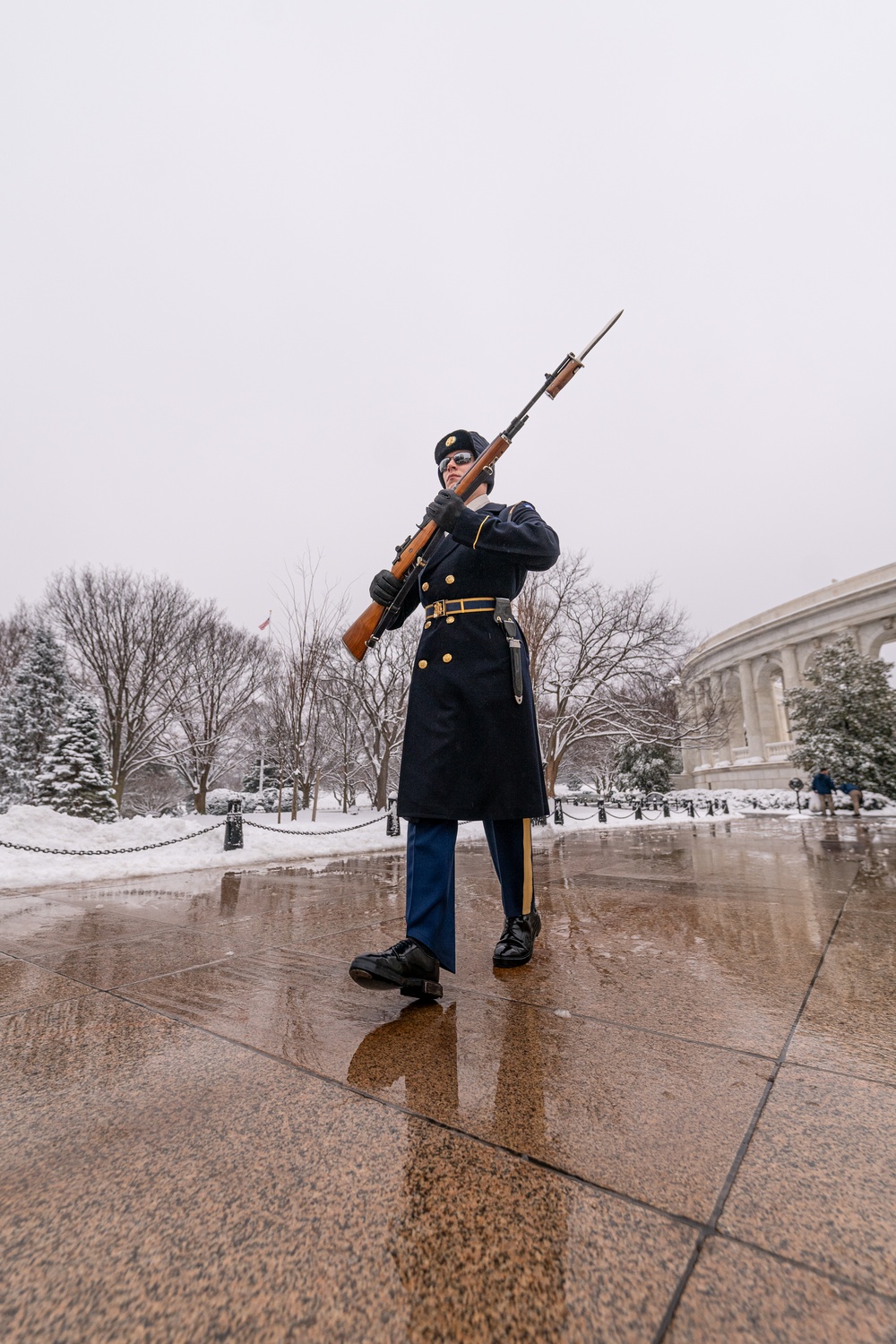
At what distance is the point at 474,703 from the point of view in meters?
2.68

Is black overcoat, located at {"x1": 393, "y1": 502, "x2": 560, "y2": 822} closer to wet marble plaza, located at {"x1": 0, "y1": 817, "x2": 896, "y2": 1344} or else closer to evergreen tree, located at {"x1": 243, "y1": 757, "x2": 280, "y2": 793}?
wet marble plaza, located at {"x1": 0, "y1": 817, "x2": 896, "y2": 1344}

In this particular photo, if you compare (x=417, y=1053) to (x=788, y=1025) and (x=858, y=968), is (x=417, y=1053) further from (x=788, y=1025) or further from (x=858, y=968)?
(x=858, y=968)

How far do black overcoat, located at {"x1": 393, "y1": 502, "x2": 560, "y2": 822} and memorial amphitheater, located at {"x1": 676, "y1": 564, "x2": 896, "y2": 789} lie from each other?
26.7 metres

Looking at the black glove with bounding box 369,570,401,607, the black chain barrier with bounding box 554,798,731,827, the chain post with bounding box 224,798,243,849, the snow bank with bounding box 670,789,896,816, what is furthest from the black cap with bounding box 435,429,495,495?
the snow bank with bounding box 670,789,896,816

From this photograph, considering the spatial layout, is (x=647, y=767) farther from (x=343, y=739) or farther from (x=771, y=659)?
(x=343, y=739)

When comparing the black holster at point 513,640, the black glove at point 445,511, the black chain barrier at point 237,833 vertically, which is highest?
the black glove at point 445,511

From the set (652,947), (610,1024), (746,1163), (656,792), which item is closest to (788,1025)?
A: (610,1024)

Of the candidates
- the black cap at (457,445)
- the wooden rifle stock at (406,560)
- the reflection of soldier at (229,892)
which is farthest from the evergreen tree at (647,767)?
the wooden rifle stock at (406,560)

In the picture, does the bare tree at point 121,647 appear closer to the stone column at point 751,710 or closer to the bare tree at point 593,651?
the bare tree at point 593,651

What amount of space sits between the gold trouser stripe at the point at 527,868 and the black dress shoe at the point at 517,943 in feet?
0.17

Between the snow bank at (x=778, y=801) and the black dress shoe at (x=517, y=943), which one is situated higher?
the snow bank at (x=778, y=801)

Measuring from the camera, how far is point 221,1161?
4.25 ft

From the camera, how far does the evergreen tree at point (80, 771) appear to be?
50.0 feet

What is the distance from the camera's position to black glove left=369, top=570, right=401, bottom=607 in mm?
2998
